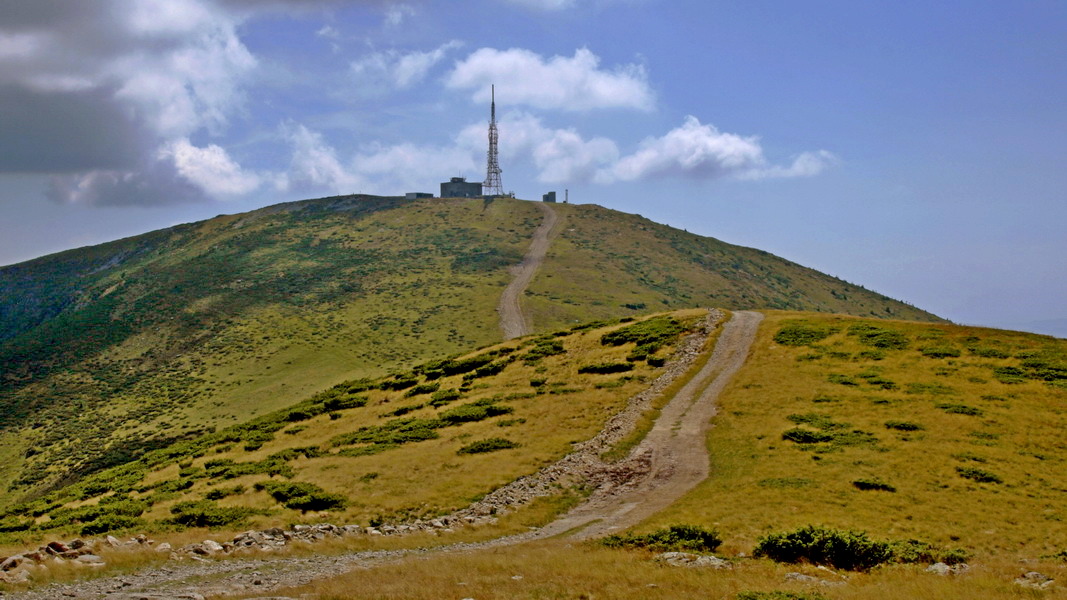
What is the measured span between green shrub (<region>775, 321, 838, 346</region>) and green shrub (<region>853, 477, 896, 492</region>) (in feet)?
78.2

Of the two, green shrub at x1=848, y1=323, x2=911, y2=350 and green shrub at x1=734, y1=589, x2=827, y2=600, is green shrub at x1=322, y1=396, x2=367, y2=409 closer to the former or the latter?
green shrub at x1=848, y1=323, x2=911, y2=350

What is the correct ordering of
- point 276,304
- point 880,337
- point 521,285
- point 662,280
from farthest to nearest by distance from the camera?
point 662,280 → point 521,285 → point 276,304 → point 880,337

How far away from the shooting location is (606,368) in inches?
2060

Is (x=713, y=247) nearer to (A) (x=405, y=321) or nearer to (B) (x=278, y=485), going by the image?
(A) (x=405, y=321)

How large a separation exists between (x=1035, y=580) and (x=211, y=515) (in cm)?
3017

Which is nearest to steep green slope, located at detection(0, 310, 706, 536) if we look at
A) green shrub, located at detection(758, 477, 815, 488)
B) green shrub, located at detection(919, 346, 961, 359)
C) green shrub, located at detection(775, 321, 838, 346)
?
green shrub, located at detection(775, 321, 838, 346)

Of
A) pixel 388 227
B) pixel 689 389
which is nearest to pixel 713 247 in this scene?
pixel 388 227

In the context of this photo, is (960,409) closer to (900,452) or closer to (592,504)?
(900,452)

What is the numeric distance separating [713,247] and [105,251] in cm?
16686

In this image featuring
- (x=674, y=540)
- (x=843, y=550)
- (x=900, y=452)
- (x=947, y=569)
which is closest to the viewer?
(x=947, y=569)

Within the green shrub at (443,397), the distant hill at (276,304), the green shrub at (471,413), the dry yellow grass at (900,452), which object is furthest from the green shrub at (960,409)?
the distant hill at (276,304)

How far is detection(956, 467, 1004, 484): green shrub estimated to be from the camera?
29.6 metres

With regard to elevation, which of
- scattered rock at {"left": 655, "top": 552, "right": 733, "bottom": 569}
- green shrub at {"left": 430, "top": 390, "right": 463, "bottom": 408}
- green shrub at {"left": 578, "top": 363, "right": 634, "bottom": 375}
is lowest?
scattered rock at {"left": 655, "top": 552, "right": 733, "bottom": 569}

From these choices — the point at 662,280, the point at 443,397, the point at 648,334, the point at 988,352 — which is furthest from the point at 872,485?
the point at 662,280
